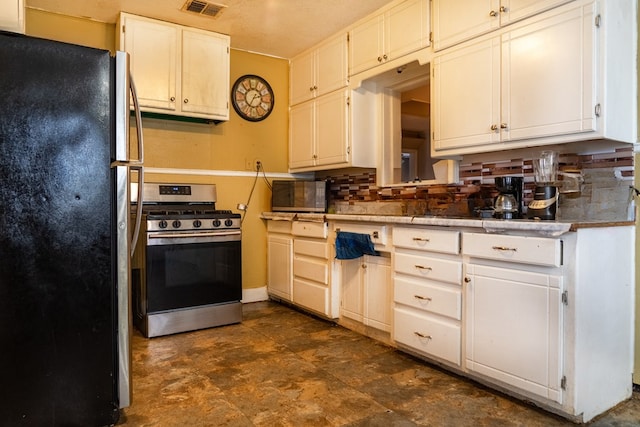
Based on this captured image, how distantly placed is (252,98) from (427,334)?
9.48 feet

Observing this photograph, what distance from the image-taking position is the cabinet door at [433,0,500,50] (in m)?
2.47

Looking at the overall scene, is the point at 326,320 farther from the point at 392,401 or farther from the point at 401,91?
the point at 401,91

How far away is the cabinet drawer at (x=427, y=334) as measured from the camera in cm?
234

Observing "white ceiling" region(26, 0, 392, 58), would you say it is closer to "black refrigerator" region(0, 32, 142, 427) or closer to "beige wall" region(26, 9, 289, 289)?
"beige wall" region(26, 9, 289, 289)

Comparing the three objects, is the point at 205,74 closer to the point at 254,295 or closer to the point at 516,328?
the point at 254,295

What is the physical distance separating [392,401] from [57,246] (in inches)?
67.4

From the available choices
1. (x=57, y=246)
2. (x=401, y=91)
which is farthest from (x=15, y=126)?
(x=401, y=91)

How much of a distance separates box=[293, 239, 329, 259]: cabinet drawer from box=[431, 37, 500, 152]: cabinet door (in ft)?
3.87

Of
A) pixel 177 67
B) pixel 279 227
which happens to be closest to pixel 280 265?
pixel 279 227

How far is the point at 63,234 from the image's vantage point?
1.77m

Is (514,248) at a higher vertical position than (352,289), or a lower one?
higher

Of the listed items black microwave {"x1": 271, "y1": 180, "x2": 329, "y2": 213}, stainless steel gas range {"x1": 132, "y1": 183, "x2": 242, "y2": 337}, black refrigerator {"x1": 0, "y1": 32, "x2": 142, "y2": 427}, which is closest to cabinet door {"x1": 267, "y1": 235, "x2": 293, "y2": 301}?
black microwave {"x1": 271, "y1": 180, "x2": 329, "y2": 213}

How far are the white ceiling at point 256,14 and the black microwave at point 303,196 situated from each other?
135 centimetres

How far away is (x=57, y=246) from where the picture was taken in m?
1.76
